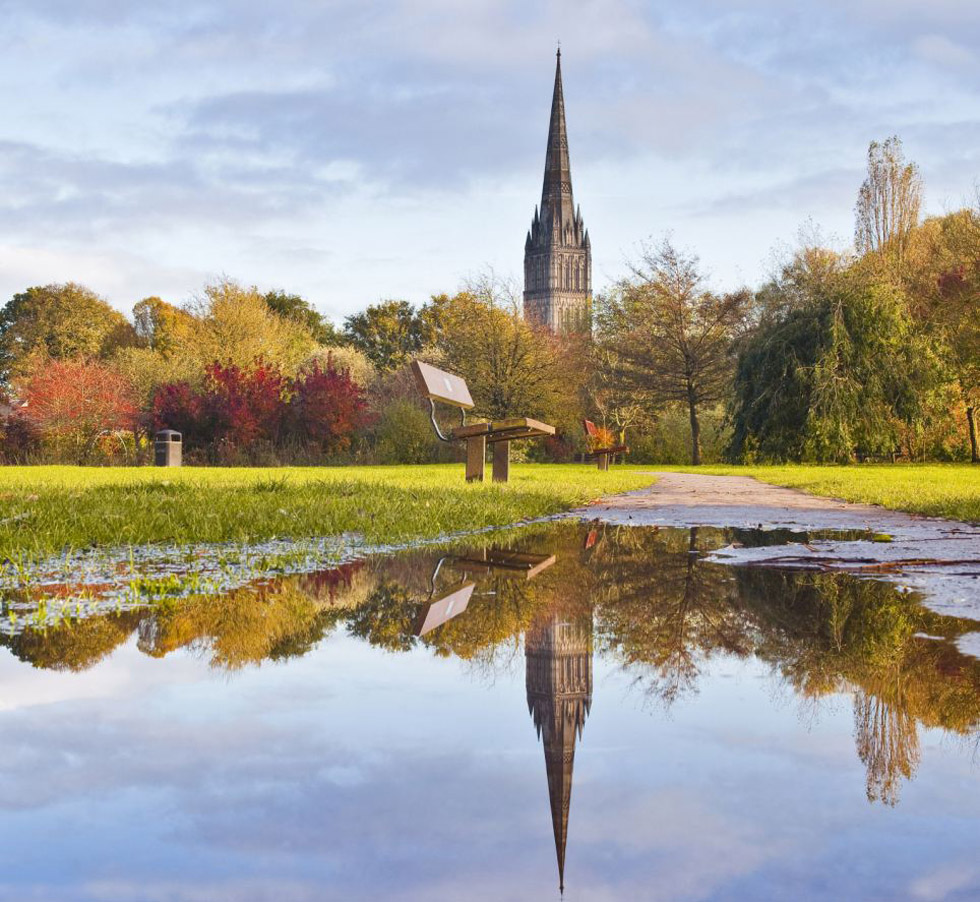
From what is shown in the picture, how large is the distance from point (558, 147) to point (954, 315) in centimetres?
10086

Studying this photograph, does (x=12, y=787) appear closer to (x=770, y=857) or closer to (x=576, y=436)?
(x=770, y=857)

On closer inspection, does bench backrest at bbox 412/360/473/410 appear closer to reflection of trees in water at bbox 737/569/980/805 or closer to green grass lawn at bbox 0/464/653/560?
green grass lawn at bbox 0/464/653/560

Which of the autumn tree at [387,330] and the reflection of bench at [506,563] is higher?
the autumn tree at [387,330]

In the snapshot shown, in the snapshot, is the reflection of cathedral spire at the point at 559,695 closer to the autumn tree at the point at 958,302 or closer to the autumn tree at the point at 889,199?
the autumn tree at the point at 958,302

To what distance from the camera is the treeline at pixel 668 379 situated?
950 inches

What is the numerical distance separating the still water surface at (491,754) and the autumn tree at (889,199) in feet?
128

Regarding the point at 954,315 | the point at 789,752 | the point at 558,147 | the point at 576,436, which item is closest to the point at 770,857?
the point at 789,752

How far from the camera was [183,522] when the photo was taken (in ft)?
21.2

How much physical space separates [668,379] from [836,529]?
997 inches

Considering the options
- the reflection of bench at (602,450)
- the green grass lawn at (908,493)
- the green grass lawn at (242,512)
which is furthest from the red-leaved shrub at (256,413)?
the green grass lawn at (242,512)

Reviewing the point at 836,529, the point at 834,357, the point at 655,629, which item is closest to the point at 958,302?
the point at 834,357

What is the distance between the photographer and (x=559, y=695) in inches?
105

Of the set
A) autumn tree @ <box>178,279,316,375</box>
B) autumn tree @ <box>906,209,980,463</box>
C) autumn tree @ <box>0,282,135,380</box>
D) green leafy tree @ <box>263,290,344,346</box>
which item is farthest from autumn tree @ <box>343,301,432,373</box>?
autumn tree @ <box>906,209,980,463</box>

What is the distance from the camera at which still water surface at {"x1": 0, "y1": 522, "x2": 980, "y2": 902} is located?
5.18ft
